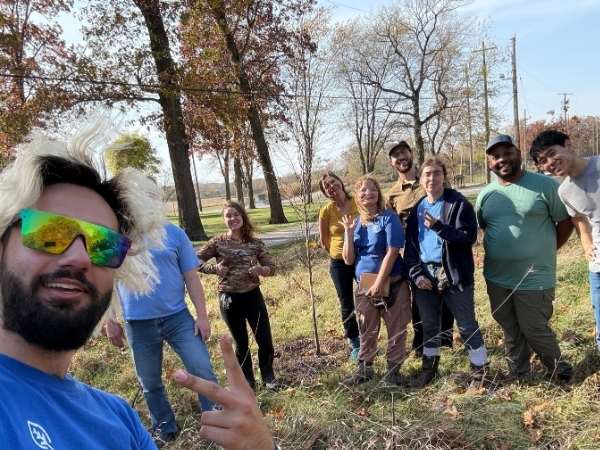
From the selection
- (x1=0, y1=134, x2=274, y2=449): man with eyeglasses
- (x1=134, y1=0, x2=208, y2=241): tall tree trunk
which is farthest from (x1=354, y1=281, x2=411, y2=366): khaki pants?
(x1=134, y1=0, x2=208, y2=241): tall tree trunk

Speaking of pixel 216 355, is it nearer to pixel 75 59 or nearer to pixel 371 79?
pixel 75 59

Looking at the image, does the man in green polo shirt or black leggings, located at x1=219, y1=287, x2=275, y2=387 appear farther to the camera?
black leggings, located at x1=219, y1=287, x2=275, y2=387

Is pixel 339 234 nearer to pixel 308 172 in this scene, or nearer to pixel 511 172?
pixel 308 172

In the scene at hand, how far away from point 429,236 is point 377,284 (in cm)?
62

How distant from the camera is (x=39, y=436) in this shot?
115 centimetres

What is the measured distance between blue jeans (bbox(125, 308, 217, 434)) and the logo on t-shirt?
7.31 ft

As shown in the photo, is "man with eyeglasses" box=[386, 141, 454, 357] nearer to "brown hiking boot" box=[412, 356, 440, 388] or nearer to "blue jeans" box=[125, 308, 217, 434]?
"brown hiking boot" box=[412, 356, 440, 388]

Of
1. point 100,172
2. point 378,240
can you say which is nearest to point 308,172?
point 378,240

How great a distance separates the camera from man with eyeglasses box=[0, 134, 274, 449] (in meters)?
1.17

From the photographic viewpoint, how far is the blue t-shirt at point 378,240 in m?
3.88

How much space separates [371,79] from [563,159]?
29.6 metres

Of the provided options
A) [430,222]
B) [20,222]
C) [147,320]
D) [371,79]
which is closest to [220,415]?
[20,222]

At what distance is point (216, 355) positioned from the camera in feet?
17.3

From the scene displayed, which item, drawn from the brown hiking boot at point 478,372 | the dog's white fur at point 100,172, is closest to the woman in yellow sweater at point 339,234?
the brown hiking boot at point 478,372
